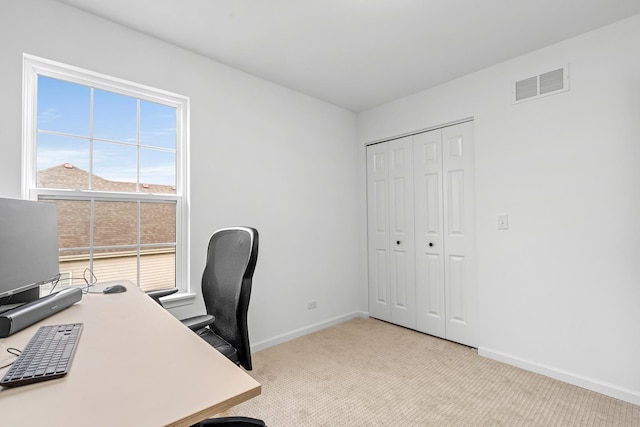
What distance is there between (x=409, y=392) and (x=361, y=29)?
2.58m

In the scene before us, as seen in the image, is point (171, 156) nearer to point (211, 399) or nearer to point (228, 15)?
point (228, 15)

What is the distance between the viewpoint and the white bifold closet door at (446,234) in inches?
117

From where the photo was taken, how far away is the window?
6.61ft

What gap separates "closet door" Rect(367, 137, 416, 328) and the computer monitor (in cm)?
297

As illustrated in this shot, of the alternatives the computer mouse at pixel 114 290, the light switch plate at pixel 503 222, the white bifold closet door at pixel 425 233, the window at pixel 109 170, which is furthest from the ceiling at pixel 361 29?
the computer mouse at pixel 114 290

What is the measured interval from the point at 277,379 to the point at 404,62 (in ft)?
9.14

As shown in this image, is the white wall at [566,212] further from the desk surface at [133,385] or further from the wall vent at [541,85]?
the desk surface at [133,385]

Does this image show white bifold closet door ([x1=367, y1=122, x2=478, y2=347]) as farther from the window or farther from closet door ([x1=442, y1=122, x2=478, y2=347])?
the window

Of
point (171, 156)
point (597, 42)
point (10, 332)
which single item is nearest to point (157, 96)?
point (171, 156)

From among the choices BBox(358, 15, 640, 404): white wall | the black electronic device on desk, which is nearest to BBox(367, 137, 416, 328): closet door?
BBox(358, 15, 640, 404): white wall

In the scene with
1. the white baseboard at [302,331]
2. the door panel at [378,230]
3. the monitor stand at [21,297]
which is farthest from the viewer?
the door panel at [378,230]

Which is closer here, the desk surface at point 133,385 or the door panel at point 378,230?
the desk surface at point 133,385

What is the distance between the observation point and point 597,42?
2270 mm

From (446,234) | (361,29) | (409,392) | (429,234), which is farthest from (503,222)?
(361,29)
